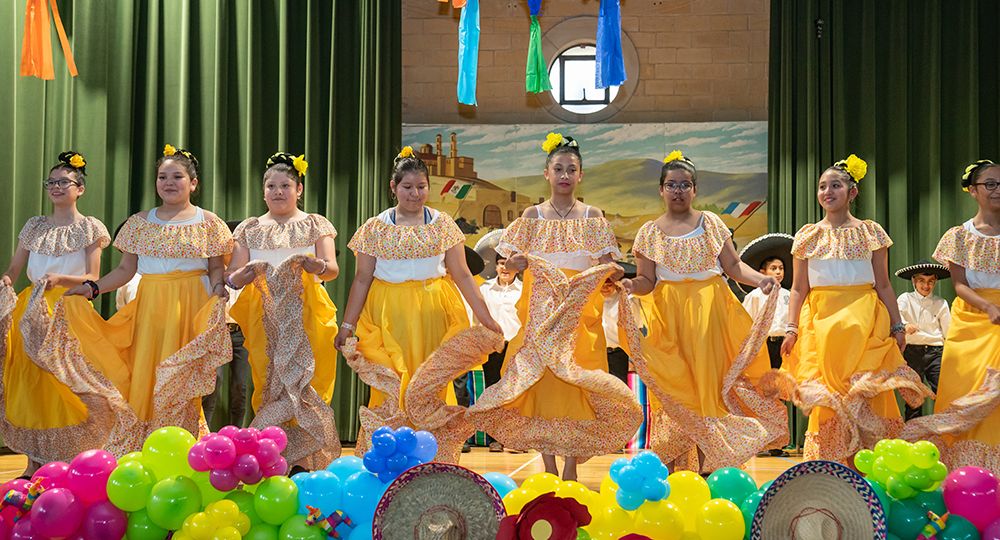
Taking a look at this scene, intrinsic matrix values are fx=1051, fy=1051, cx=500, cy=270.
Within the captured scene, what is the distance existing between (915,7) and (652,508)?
652 centimetres

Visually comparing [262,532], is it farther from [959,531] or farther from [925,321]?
[925,321]

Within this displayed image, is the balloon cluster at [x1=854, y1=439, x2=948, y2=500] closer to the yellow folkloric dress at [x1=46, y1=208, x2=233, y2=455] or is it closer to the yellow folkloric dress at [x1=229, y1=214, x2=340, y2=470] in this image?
the yellow folkloric dress at [x1=229, y1=214, x2=340, y2=470]

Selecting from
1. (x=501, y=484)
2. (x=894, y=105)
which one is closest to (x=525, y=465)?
(x=501, y=484)

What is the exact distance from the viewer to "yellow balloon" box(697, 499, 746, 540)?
2.75 m

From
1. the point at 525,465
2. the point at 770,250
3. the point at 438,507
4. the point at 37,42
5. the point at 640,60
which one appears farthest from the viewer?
the point at 640,60

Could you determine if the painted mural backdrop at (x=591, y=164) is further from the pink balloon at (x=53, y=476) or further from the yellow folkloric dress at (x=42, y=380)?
the pink balloon at (x=53, y=476)

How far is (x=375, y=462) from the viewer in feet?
9.67

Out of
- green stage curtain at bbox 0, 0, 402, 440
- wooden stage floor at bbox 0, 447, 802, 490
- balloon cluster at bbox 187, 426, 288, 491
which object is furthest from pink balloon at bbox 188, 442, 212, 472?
green stage curtain at bbox 0, 0, 402, 440

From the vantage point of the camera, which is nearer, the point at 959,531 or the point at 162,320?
the point at 959,531

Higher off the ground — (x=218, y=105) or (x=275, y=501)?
(x=218, y=105)

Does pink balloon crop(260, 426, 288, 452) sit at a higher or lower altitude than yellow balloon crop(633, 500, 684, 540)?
higher

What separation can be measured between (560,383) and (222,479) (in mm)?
1890

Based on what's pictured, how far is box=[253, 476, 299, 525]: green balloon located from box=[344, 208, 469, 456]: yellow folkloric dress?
58.1 inches

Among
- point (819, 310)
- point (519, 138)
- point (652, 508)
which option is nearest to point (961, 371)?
point (819, 310)
